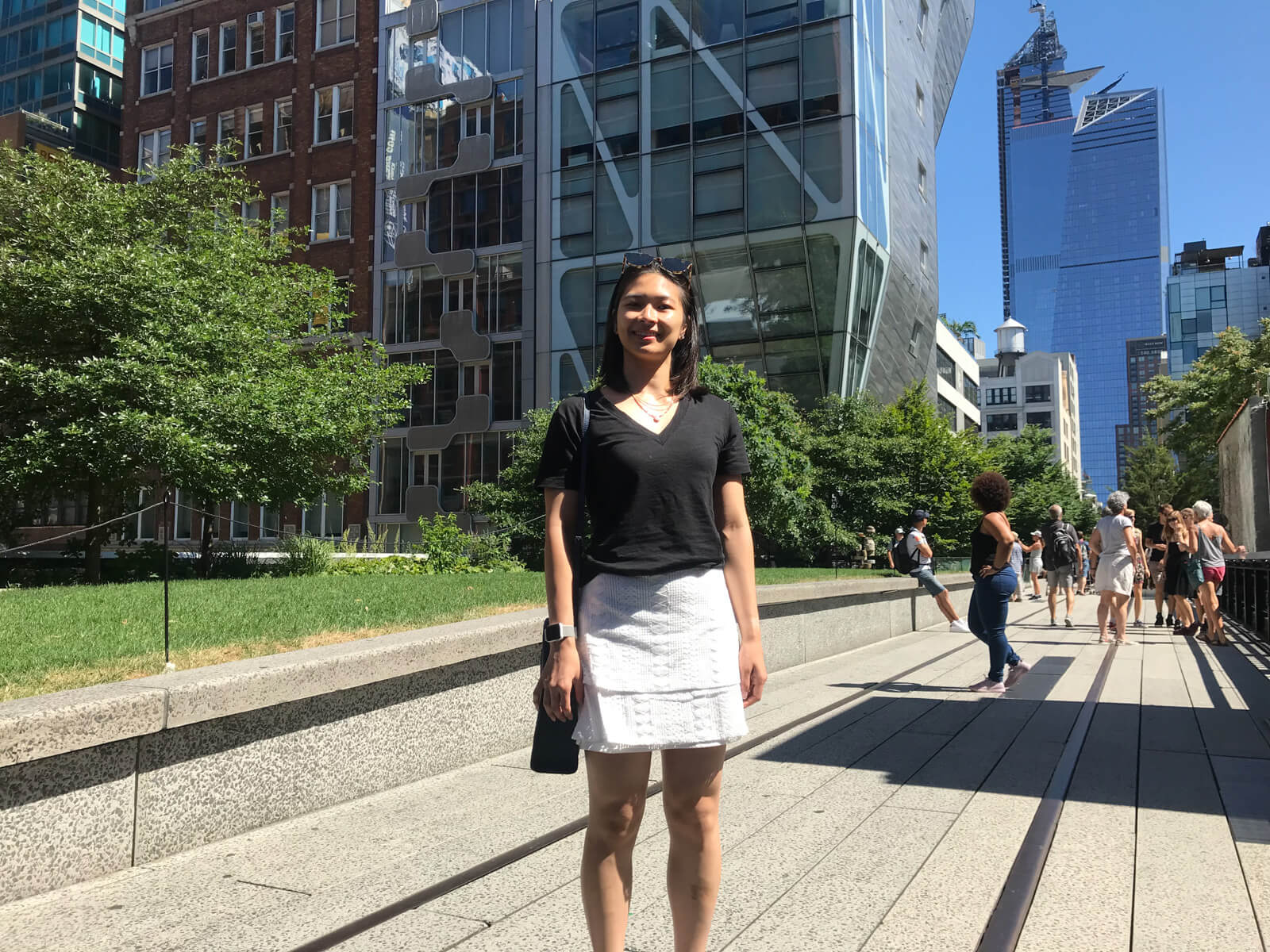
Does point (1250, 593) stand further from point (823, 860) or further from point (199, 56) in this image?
point (199, 56)

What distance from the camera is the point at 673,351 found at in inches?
106

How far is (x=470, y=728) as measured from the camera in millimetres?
5605

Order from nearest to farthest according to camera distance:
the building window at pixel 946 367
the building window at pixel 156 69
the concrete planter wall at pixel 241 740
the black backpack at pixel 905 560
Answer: the concrete planter wall at pixel 241 740 → the black backpack at pixel 905 560 → the building window at pixel 156 69 → the building window at pixel 946 367

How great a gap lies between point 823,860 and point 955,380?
83.9m

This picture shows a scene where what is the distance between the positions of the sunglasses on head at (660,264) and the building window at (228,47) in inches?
1745

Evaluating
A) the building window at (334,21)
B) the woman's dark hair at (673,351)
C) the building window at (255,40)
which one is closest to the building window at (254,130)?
the building window at (255,40)

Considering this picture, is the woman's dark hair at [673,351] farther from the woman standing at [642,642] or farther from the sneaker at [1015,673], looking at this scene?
the sneaker at [1015,673]

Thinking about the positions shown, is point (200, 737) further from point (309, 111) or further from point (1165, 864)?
point (309, 111)

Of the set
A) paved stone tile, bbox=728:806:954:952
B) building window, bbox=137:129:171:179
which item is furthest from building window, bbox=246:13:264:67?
paved stone tile, bbox=728:806:954:952

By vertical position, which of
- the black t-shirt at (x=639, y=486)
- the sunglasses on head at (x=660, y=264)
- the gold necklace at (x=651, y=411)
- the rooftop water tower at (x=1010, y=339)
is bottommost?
the black t-shirt at (x=639, y=486)

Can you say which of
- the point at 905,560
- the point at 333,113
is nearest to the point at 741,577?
the point at 905,560

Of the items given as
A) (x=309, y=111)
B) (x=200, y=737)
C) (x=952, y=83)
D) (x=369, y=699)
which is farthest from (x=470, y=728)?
(x=952, y=83)

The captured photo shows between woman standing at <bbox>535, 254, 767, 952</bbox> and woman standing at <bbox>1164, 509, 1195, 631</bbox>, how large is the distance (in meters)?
12.5

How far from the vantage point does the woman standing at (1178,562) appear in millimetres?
13008
